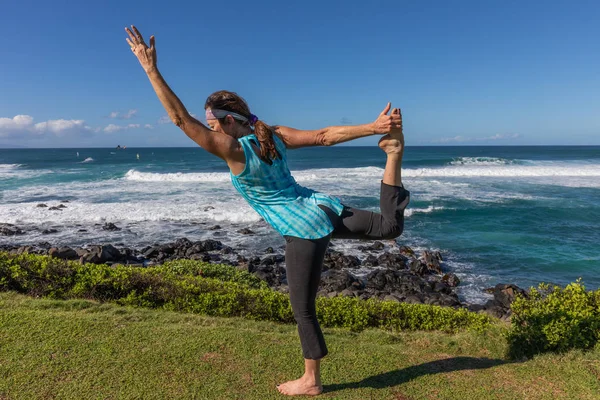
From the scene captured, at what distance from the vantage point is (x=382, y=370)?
12.7 ft

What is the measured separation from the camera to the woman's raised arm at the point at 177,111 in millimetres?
2576

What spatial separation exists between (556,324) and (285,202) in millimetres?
3392

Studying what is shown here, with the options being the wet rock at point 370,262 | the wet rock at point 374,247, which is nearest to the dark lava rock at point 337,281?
the wet rock at point 370,262

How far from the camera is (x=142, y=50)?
8.63 feet

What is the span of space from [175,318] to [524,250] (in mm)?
13817

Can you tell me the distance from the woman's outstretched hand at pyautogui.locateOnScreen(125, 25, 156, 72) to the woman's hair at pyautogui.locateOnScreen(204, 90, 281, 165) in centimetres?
42

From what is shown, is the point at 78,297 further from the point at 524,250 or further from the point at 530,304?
the point at 524,250

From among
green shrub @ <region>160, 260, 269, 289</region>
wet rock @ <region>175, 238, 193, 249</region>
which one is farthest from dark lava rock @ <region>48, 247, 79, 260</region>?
green shrub @ <region>160, 260, 269, 289</region>

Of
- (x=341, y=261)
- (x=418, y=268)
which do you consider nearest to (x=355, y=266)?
(x=341, y=261)

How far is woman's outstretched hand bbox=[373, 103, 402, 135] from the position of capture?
2.71 metres

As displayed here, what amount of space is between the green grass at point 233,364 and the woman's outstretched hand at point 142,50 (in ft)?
8.30

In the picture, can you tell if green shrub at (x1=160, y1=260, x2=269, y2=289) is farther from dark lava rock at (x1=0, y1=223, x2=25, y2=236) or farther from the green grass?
dark lava rock at (x1=0, y1=223, x2=25, y2=236)

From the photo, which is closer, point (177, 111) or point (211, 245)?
point (177, 111)

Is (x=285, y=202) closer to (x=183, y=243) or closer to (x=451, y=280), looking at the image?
(x=451, y=280)
